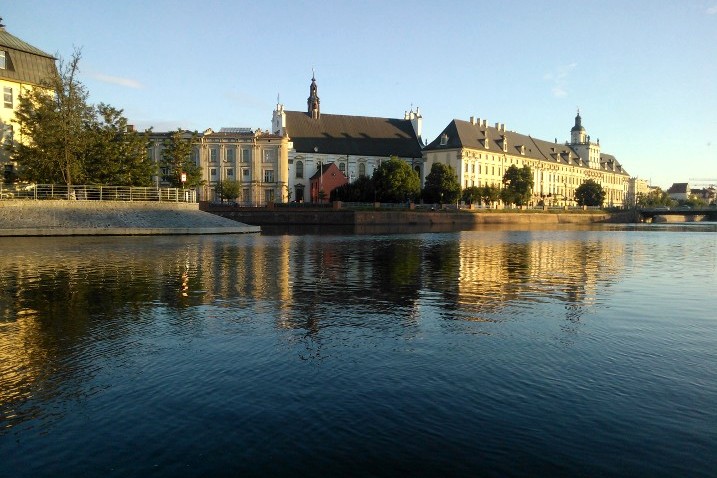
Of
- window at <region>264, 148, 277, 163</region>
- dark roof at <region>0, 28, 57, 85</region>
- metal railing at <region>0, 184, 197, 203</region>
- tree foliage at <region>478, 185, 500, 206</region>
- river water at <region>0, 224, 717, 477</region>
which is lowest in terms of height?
river water at <region>0, 224, 717, 477</region>

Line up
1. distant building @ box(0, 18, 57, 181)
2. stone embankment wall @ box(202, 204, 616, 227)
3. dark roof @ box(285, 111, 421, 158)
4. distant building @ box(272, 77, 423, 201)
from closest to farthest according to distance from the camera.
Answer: distant building @ box(0, 18, 57, 181), stone embankment wall @ box(202, 204, 616, 227), distant building @ box(272, 77, 423, 201), dark roof @ box(285, 111, 421, 158)

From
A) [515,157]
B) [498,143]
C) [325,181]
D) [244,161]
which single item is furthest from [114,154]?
[515,157]

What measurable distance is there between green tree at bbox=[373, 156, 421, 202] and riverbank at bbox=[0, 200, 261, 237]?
4590cm

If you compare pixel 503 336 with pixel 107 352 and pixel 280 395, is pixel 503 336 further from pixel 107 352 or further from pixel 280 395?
pixel 107 352

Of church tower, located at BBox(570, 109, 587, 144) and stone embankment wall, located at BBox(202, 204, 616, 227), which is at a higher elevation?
church tower, located at BBox(570, 109, 587, 144)

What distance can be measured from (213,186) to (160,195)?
169 feet

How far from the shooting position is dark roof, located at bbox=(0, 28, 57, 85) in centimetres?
5900

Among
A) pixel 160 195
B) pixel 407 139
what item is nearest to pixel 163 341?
pixel 160 195

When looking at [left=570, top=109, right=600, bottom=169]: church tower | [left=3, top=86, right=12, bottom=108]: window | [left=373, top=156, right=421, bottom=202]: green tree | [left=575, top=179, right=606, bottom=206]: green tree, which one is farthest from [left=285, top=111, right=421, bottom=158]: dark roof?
[left=570, top=109, right=600, bottom=169]: church tower

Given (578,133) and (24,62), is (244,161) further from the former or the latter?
(578,133)

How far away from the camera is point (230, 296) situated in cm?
1725

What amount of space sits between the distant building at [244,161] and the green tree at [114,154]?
4046 cm

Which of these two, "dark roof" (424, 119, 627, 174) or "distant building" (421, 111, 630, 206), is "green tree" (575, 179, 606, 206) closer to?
"distant building" (421, 111, 630, 206)

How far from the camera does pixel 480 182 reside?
13988 cm
